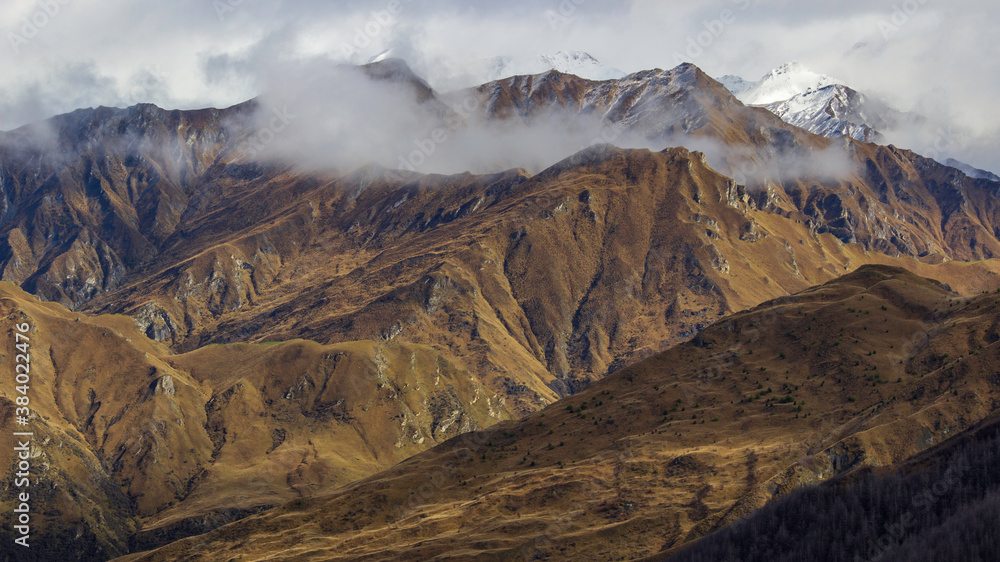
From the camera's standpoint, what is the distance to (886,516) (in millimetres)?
92250

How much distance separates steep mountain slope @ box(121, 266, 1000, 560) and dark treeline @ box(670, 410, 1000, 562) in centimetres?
667

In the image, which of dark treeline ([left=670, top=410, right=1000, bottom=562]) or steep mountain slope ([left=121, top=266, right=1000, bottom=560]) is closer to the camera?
dark treeline ([left=670, top=410, right=1000, bottom=562])

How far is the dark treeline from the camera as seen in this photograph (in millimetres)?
Result: 85188

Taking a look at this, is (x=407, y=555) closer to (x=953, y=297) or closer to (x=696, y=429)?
(x=696, y=429)

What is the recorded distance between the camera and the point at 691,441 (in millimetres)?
136125

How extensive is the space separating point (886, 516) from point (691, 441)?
45.0 metres

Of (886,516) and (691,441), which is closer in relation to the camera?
(886,516)

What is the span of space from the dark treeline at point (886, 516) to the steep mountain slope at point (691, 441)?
21.9 feet

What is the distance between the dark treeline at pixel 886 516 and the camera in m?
85.2

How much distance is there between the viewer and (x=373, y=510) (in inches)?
5999

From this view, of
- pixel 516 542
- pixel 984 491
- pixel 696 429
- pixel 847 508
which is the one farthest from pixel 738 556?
pixel 696 429

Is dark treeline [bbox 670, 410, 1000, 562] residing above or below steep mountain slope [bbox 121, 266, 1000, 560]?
below

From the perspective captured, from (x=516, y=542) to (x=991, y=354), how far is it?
65285 mm

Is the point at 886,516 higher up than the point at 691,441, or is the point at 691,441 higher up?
the point at 691,441
